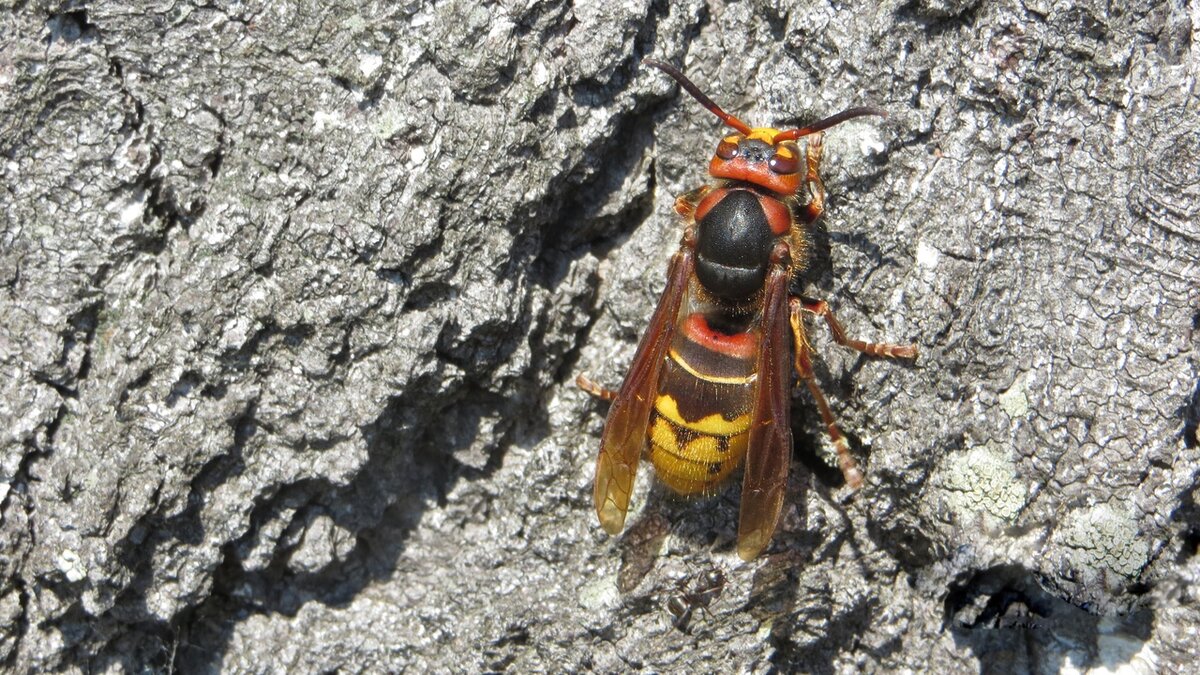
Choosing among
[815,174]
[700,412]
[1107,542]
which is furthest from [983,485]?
[815,174]

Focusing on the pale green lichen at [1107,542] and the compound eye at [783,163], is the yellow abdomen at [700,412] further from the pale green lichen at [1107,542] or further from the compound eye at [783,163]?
the pale green lichen at [1107,542]

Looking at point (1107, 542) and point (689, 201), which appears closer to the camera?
point (1107, 542)

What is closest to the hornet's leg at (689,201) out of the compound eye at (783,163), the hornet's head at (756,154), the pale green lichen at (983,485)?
the hornet's head at (756,154)

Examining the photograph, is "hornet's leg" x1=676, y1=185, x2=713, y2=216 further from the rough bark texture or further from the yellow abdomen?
the yellow abdomen

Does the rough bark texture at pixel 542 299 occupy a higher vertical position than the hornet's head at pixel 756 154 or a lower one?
lower

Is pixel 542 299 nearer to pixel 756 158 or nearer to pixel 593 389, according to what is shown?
pixel 593 389
